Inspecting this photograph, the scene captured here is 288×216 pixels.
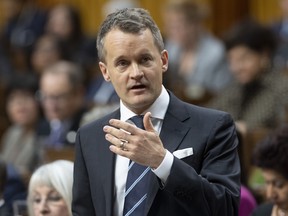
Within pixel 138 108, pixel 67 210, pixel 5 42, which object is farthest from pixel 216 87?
pixel 138 108

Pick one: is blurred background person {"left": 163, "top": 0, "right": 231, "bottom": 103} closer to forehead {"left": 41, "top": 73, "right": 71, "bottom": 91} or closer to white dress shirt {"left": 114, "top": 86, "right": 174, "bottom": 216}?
forehead {"left": 41, "top": 73, "right": 71, "bottom": 91}

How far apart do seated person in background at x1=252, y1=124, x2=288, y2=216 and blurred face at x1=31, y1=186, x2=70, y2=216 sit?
2.48 feet

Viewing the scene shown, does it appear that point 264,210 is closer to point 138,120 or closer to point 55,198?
point 55,198

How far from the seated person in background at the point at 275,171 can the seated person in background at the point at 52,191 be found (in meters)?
0.74

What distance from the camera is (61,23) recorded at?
8203mm

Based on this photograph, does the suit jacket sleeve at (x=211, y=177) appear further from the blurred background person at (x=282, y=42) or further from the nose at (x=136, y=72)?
the blurred background person at (x=282, y=42)

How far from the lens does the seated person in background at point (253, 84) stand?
5348 millimetres

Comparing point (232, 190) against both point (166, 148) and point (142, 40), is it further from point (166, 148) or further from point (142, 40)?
point (142, 40)

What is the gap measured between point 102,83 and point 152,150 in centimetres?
457

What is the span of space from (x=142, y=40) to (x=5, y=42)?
6.35m

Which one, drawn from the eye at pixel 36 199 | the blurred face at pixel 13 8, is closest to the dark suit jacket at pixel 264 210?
the eye at pixel 36 199

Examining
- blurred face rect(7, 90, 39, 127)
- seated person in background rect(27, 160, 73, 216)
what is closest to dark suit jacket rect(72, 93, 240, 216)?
seated person in background rect(27, 160, 73, 216)

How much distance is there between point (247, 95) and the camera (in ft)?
18.0

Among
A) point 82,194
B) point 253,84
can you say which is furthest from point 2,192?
point 253,84
